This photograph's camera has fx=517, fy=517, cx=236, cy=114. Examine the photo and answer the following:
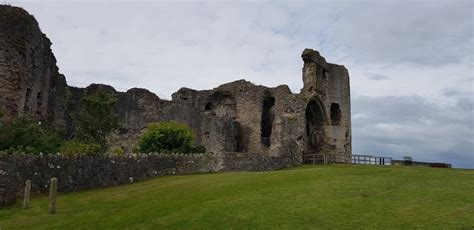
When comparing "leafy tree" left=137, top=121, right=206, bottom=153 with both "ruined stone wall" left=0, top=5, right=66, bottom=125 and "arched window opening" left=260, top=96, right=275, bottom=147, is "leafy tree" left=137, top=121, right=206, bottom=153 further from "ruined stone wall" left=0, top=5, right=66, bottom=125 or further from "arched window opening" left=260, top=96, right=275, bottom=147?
"arched window opening" left=260, top=96, right=275, bottom=147

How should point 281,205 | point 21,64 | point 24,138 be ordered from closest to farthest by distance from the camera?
point 281,205 < point 24,138 < point 21,64

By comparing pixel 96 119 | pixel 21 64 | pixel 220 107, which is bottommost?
pixel 96 119

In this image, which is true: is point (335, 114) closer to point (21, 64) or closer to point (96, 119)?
point (96, 119)

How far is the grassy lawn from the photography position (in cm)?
1368

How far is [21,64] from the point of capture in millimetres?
32688

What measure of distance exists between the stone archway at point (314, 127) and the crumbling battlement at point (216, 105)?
0.10m

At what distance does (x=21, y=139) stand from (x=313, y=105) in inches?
1226

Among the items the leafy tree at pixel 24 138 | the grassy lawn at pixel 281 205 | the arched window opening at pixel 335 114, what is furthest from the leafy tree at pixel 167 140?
the arched window opening at pixel 335 114

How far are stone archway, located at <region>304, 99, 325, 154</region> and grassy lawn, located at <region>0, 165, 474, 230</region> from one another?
29.6 meters

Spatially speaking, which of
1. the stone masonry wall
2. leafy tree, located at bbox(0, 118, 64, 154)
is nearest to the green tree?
leafy tree, located at bbox(0, 118, 64, 154)

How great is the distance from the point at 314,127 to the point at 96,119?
2459 centimetres

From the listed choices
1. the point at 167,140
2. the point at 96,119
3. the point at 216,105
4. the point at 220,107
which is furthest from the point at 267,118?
the point at 96,119

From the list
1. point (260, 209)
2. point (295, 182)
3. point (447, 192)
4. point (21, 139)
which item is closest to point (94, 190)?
point (21, 139)

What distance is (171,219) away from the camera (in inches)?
584
